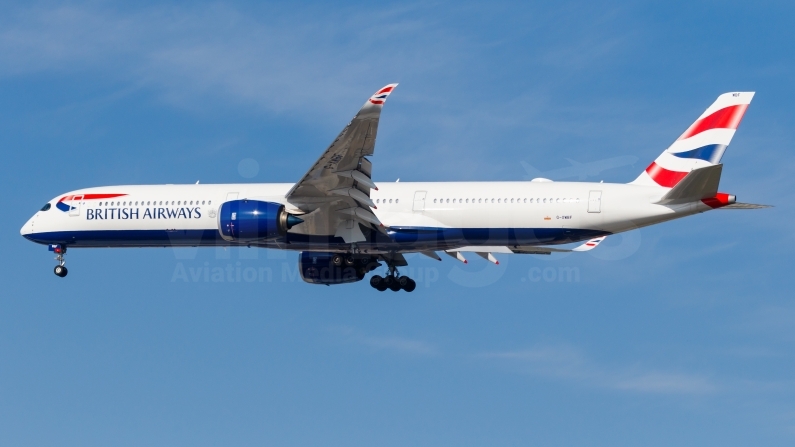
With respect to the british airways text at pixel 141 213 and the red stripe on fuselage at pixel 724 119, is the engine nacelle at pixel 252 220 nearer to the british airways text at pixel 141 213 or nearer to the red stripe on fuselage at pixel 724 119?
the british airways text at pixel 141 213

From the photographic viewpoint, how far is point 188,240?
37.4m

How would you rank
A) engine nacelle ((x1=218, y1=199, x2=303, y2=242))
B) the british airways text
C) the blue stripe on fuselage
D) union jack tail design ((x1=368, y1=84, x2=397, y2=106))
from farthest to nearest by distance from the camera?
the british airways text
the blue stripe on fuselage
engine nacelle ((x1=218, y1=199, x2=303, y2=242))
union jack tail design ((x1=368, y1=84, x2=397, y2=106))

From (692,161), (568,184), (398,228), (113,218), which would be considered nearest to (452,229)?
(398,228)

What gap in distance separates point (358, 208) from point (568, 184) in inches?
266

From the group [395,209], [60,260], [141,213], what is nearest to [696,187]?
[395,209]

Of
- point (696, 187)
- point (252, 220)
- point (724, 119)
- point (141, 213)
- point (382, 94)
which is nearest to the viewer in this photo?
point (382, 94)

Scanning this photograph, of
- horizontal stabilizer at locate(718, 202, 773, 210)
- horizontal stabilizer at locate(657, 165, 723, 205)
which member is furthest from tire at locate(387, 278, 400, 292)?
horizontal stabilizer at locate(718, 202, 773, 210)

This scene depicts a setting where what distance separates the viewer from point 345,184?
109 feet

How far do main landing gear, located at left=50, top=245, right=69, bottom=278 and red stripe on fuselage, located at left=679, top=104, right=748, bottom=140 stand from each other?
73.4ft

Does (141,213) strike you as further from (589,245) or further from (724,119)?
(724,119)

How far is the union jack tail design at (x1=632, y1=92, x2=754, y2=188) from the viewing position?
114 feet

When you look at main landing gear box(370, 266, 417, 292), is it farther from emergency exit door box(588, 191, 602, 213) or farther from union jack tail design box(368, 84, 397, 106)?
union jack tail design box(368, 84, 397, 106)

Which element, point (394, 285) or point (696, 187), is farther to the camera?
point (394, 285)

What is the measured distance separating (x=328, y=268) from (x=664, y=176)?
1214 cm
